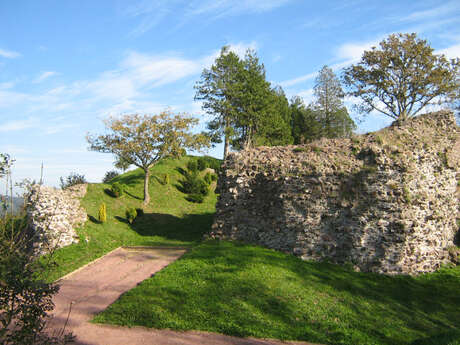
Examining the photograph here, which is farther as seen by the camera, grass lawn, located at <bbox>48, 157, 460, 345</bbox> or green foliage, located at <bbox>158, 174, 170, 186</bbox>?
green foliage, located at <bbox>158, 174, 170, 186</bbox>

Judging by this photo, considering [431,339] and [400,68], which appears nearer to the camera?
[431,339]

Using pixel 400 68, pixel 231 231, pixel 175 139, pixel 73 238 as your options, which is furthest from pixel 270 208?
pixel 400 68

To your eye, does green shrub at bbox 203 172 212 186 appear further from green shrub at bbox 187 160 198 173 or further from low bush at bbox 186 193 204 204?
low bush at bbox 186 193 204 204

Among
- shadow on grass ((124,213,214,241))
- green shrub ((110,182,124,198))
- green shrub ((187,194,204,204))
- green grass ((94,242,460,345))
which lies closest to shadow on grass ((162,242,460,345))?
green grass ((94,242,460,345))

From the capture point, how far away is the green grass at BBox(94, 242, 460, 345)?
905 cm

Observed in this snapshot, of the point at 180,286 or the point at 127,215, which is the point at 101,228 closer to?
the point at 127,215

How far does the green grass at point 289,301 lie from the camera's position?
29.7 ft

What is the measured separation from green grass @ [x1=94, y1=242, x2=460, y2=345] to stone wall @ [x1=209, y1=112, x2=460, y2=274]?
35.3 inches

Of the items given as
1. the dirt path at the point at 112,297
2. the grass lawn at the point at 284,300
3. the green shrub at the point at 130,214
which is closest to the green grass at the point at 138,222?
the green shrub at the point at 130,214

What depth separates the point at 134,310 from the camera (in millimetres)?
9688

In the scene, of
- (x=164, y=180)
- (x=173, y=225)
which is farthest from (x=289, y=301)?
(x=164, y=180)

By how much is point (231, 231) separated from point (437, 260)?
951 cm

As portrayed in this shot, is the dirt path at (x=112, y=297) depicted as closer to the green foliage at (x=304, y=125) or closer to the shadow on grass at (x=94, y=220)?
the shadow on grass at (x=94, y=220)

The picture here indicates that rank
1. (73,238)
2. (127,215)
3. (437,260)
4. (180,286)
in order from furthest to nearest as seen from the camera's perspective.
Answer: (127,215)
(73,238)
(437,260)
(180,286)
